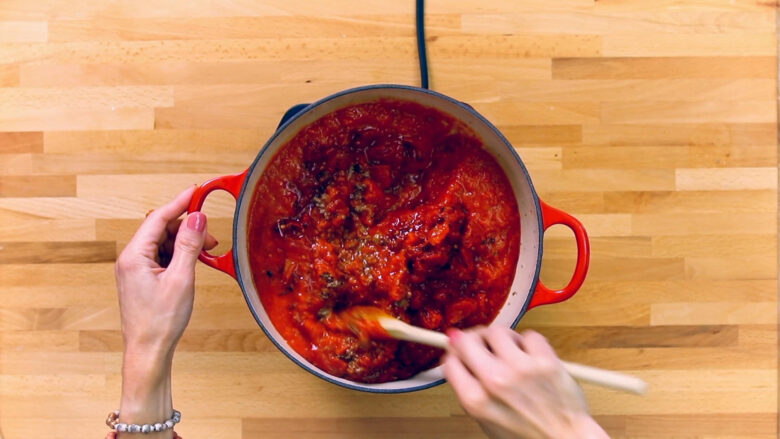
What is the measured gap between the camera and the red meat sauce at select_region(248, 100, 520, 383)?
92 centimetres

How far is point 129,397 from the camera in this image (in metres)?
0.89

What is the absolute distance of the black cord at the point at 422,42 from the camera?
40.1 inches

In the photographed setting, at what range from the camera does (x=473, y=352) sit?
761mm

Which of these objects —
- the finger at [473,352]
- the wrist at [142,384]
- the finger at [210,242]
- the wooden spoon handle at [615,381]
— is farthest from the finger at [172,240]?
the wooden spoon handle at [615,381]

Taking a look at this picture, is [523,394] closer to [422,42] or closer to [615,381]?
[615,381]

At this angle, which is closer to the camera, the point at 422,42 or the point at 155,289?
the point at 155,289

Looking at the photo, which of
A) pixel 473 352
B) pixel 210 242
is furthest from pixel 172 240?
pixel 473 352

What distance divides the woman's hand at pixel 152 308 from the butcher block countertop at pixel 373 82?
0.52ft

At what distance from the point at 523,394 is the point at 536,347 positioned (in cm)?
6

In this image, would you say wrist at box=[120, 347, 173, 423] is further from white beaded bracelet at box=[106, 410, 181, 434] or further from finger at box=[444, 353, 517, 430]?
finger at box=[444, 353, 517, 430]

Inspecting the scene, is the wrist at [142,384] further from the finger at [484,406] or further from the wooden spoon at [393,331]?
the finger at [484,406]

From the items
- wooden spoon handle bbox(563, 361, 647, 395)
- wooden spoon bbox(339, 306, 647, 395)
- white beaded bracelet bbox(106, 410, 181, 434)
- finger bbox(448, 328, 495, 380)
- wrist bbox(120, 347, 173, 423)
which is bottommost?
white beaded bracelet bbox(106, 410, 181, 434)

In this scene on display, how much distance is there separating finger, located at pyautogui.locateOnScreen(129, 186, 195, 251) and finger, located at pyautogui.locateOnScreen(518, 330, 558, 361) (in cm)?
52

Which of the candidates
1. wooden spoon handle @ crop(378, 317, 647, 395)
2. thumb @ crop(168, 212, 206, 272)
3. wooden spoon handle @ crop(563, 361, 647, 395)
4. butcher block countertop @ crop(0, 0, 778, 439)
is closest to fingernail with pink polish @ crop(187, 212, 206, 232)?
thumb @ crop(168, 212, 206, 272)
